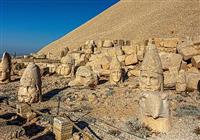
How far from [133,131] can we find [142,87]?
390 centimetres

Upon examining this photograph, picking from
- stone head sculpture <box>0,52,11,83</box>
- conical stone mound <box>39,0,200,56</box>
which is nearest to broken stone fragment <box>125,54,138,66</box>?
conical stone mound <box>39,0,200,56</box>

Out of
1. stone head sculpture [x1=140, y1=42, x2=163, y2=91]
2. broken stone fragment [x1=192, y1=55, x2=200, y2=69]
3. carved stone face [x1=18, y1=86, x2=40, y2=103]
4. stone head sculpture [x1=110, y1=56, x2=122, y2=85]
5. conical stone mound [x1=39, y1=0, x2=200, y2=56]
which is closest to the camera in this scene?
carved stone face [x1=18, y1=86, x2=40, y2=103]

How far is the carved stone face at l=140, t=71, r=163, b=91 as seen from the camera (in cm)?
1248

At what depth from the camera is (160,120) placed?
30.3 ft

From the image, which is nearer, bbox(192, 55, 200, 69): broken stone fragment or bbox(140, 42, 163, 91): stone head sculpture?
bbox(140, 42, 163, 91): stone head sculpture

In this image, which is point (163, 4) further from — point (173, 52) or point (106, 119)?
point (106, 119)

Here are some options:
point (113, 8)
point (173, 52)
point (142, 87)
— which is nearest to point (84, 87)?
point (142, 87)

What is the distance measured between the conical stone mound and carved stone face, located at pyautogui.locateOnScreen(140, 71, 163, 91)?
576 inches

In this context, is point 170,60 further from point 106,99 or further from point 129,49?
point 106,99

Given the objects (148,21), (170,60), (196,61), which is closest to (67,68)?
(170,60)

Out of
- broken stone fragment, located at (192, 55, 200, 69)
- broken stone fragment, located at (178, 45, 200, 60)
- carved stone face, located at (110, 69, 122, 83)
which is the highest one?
broken stone fragment, located at (178, 45, 200, 60)

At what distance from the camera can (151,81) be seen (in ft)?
41.4

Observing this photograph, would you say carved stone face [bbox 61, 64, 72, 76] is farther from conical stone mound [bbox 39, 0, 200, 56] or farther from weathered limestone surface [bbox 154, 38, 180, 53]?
conical stone mound [bbox 39, 0, 200, 56]

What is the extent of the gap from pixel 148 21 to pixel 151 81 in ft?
77.7
